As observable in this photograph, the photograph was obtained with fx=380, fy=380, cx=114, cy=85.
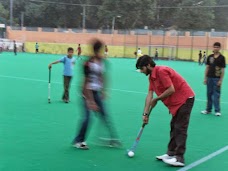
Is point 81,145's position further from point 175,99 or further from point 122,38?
point 122,38

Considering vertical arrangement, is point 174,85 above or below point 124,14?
below

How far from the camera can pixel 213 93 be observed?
10.1 meters

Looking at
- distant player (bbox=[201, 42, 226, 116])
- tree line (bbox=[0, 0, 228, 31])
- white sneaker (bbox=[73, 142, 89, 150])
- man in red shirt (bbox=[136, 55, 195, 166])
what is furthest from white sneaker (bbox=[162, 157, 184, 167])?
tree line (bbox=[0, 0, 228, 31])

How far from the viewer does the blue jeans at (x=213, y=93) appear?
10.1 metres

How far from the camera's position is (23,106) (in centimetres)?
1041

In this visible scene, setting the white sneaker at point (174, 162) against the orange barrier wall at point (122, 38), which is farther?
the orange barrier wall at point (122, 38)

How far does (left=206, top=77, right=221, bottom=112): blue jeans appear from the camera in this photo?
1005 cm

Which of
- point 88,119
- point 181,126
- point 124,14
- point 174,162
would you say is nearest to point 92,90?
point 88,119

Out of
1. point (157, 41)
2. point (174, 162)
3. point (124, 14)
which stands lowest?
point (174, 162)

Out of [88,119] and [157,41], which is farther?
[157,41]

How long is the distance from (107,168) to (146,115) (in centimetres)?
96

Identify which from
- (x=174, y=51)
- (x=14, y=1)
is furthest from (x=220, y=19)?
(x=14, y=1)

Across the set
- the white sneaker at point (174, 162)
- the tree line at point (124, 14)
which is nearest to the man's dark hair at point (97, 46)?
the white sneaker at point (174, 162)

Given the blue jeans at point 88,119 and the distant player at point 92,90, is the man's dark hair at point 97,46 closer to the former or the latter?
the distant player at point 92,90
